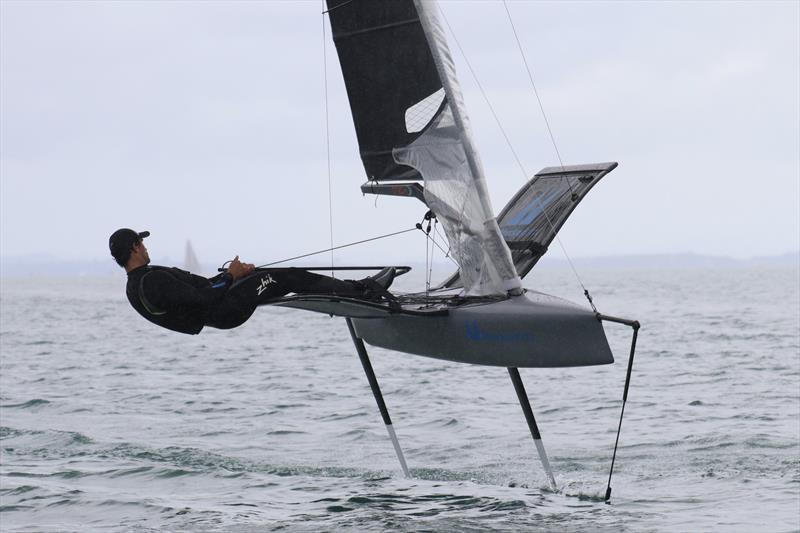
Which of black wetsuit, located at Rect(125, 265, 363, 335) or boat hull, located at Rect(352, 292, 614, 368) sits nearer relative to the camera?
black wetsuit, located at Rect(125, 265, 363, 335)

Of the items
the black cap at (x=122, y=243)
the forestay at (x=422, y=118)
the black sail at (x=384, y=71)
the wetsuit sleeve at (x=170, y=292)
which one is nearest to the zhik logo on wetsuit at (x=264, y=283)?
the wetsuit sleeve at (x=170, y=292)

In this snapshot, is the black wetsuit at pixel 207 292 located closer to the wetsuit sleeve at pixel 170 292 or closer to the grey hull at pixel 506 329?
the wetsuit sleeve at pixel 170 292

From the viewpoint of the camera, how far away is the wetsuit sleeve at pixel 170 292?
6.27 metres

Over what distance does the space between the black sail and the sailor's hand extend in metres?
1.84

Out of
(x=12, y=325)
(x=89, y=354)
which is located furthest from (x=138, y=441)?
(x=12, y=325)

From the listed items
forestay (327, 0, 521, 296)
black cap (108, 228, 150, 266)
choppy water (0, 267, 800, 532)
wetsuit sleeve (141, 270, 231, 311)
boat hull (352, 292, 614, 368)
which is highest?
forestay (327, 0, 521, 296)

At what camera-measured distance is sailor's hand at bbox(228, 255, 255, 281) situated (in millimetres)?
6594

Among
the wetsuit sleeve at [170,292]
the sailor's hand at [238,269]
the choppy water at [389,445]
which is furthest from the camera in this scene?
the choppy water at [389,445]

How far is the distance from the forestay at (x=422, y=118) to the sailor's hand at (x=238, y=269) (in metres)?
1.74

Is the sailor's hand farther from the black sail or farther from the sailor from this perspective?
the black sail

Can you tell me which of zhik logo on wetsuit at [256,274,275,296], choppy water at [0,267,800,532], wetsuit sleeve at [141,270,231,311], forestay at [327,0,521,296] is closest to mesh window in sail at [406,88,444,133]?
forestay at [327,0,521,296]

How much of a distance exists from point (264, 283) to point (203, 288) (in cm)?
46

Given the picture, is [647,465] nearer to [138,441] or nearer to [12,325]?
[138,441]

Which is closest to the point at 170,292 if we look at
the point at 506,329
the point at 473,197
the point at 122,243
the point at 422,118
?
the point at 122,243
